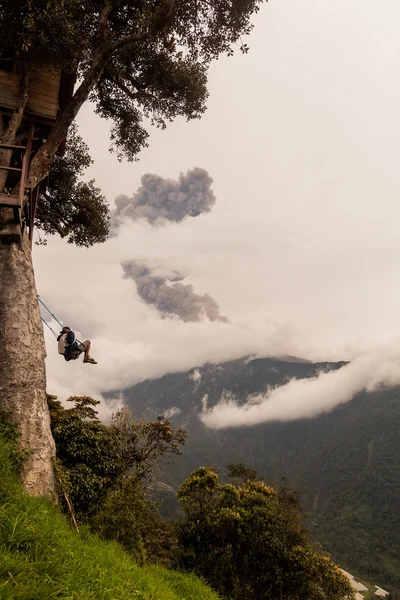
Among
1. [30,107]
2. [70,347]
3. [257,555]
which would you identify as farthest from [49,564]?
[257,555]

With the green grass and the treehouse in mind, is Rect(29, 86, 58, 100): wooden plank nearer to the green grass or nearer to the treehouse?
the treehouse

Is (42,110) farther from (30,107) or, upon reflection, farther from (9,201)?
(9,201)

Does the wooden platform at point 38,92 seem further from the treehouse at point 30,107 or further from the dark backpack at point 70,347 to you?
the dark backpack at point 70,347

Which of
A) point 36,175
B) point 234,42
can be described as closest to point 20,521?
point 36,175

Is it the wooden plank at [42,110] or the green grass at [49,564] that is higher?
the wooden plank at [42,110]

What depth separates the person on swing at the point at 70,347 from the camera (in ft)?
41.2

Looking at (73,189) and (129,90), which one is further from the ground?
(129,90)

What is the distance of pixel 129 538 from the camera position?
824cm

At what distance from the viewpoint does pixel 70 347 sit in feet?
41.6

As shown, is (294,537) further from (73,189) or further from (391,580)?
(391,580)

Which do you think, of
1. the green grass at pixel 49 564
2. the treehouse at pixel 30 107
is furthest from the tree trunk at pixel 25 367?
the treehouse at pixel 30 107

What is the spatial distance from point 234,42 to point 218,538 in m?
30.6

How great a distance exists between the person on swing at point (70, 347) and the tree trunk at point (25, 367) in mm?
2862

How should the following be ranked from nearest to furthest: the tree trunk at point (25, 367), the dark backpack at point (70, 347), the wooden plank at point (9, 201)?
the tree trunk at point (25, 367)
the wooden plank at point (9, 201)
the dark backpack at point (70, 347)
